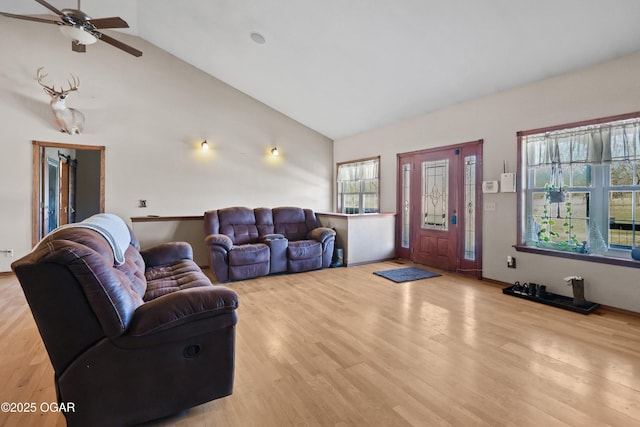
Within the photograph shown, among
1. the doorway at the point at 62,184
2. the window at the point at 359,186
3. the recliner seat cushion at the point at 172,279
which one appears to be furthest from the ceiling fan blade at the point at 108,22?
the window at the point at 359,186

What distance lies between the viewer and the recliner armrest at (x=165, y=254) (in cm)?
343

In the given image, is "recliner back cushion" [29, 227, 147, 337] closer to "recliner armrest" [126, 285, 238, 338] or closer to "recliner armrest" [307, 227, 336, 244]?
"recliner armrest" [126, 285, 238, 338]

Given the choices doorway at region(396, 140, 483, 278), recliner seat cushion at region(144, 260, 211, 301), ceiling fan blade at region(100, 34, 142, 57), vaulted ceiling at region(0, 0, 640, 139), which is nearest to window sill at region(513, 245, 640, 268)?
doorway at region(396, 140, 483, 278)

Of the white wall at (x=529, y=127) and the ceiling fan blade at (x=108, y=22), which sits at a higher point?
the ceiling fan blade at (x=108, y=22)

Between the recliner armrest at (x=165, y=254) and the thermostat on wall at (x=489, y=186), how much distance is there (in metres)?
3.98

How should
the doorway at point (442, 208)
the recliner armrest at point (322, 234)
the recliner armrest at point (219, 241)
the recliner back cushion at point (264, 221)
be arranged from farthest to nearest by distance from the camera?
the recliner back cushion at point (264, 221)
the recliner armrest at point (322, 234)
the doorway at point (442, 208)
the recliner armrest at point (219, 241)

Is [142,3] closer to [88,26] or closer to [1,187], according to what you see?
[88,26]

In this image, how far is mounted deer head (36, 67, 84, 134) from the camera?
4.58 metres

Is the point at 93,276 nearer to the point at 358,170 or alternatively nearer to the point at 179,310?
the point at 179,310

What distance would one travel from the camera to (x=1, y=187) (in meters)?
4.57

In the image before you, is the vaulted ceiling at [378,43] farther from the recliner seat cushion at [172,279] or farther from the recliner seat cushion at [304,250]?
the recliner seat cushion at [172,279]

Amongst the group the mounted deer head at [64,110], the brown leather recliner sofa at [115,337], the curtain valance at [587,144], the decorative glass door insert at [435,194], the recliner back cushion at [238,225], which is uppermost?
the mounted deer head at [64,110]

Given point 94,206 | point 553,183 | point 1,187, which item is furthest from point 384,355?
point 94,206

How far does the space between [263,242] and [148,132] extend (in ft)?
9.22
